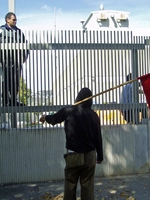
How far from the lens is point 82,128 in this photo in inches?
191

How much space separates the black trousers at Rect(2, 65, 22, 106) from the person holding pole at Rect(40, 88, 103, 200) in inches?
80.1

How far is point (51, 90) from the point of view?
698 cm

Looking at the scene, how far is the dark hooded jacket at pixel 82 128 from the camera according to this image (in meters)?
4.86

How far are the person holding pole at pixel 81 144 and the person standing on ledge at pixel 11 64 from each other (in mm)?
2054

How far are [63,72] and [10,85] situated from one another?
1.06m

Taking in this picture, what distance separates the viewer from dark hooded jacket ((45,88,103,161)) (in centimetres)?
486

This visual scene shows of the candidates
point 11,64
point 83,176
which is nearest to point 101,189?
point 83,176

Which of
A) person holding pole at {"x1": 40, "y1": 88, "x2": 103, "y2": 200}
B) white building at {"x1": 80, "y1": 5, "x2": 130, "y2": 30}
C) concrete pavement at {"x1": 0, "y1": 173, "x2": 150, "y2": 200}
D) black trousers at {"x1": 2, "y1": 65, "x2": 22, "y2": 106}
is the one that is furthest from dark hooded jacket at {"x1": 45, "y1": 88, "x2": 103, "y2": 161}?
white building at {"x1": 80, "y1": 5, "x2": 130, "y2": 30}

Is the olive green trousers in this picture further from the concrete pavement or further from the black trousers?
the black trousers

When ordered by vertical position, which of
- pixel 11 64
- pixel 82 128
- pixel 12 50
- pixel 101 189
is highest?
pixel 12 50

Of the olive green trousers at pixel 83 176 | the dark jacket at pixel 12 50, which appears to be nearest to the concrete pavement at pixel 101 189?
the olive green trousers at pixel 83 176

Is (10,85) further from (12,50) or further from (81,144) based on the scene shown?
(81,144)

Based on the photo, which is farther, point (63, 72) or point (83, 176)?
point (63, 72)

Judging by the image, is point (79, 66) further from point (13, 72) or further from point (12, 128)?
point (12, 128)
